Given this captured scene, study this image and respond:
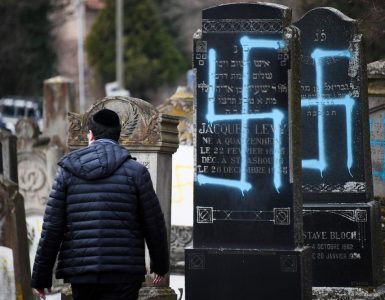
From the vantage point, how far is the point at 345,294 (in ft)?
35.0

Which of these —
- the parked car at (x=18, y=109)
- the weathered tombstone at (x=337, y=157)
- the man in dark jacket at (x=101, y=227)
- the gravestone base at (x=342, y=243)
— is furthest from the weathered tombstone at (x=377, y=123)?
the parked car at (x=18, y=109)

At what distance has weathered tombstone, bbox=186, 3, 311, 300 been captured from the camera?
9.20m

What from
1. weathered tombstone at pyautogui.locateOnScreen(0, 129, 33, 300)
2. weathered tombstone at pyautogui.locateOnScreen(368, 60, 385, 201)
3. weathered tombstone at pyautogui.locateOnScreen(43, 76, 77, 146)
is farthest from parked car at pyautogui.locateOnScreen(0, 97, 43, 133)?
weathered tombstone at pyautogui.locateOnScreen(0, 129, 33, 300)

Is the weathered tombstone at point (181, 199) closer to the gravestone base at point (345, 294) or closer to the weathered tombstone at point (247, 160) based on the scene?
the gravestone base at point (345, 294)

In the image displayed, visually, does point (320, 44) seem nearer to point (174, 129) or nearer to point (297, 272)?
point (174, 129)

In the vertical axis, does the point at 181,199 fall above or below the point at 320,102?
below

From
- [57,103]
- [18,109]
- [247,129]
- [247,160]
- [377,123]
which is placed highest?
[18,109]

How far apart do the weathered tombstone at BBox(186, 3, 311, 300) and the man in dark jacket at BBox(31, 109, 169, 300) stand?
5.57 feet

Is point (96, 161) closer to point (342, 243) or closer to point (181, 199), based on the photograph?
point (342, 243)

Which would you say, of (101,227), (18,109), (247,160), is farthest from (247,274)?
(18,109)

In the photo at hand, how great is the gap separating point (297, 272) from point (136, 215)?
6.50 ft

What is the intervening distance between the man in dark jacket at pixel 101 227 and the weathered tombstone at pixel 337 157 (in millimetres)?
3450

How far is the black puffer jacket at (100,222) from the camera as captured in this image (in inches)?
292

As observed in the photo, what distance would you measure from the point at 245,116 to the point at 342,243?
200 cm
